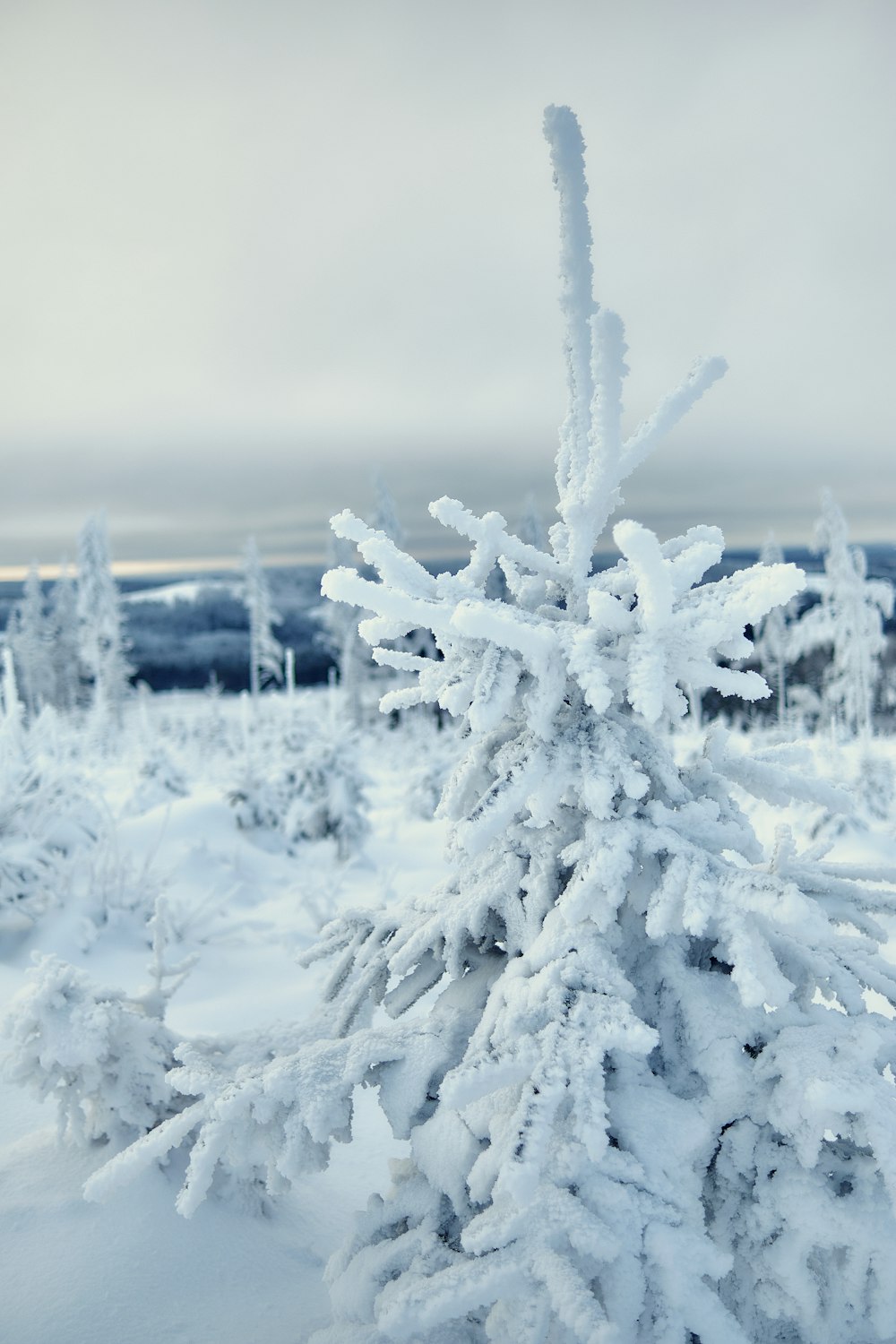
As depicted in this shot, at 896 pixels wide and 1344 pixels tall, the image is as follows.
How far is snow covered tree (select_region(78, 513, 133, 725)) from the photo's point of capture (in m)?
35.8

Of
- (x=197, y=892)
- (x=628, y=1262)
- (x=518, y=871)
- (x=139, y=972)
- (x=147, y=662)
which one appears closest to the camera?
(x=628, y=1262)

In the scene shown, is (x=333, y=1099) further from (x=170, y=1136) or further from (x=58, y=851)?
(x=58, y=851)

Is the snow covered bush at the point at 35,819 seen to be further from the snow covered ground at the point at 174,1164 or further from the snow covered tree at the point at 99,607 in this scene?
the snow covered tree at the point at 99,607

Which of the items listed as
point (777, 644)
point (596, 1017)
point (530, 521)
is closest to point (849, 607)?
point (777, 644)

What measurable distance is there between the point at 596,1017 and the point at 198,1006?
414cm

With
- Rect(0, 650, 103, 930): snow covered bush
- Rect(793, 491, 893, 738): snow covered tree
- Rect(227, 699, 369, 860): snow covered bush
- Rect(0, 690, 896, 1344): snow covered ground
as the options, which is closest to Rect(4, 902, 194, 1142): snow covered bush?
Rect(0, 690, 896, 1344): snow covered ground

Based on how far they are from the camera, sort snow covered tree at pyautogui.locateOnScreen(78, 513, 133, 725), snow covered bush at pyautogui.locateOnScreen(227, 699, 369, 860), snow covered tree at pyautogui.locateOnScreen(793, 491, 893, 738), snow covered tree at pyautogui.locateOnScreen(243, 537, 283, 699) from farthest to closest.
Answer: snow covered tree at pyautogui.locateOnScreen(243, 537, 283, 699)
snow covered tree at pyautogui.locateOnScreen(78, 513, 133, 725)
snow covered tree at pyautogui.locateOnScreen(793, 491, 893, 738)
snow covered bush at pyautogui.locateOnScreen(227, 699, 369, 860)

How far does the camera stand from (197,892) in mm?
7770

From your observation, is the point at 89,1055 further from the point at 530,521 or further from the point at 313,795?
the point at 530,521

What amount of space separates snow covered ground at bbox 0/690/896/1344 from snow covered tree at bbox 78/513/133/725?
2479cm

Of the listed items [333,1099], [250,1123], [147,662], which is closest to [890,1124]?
[333,1099]

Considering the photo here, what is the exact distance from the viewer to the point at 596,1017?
1.58m

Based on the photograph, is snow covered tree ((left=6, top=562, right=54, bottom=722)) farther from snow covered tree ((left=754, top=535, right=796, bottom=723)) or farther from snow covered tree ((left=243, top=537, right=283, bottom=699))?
snow covered tree ((left=754, top=535, right=796, bottom=723))

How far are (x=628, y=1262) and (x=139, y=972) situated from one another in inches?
193
